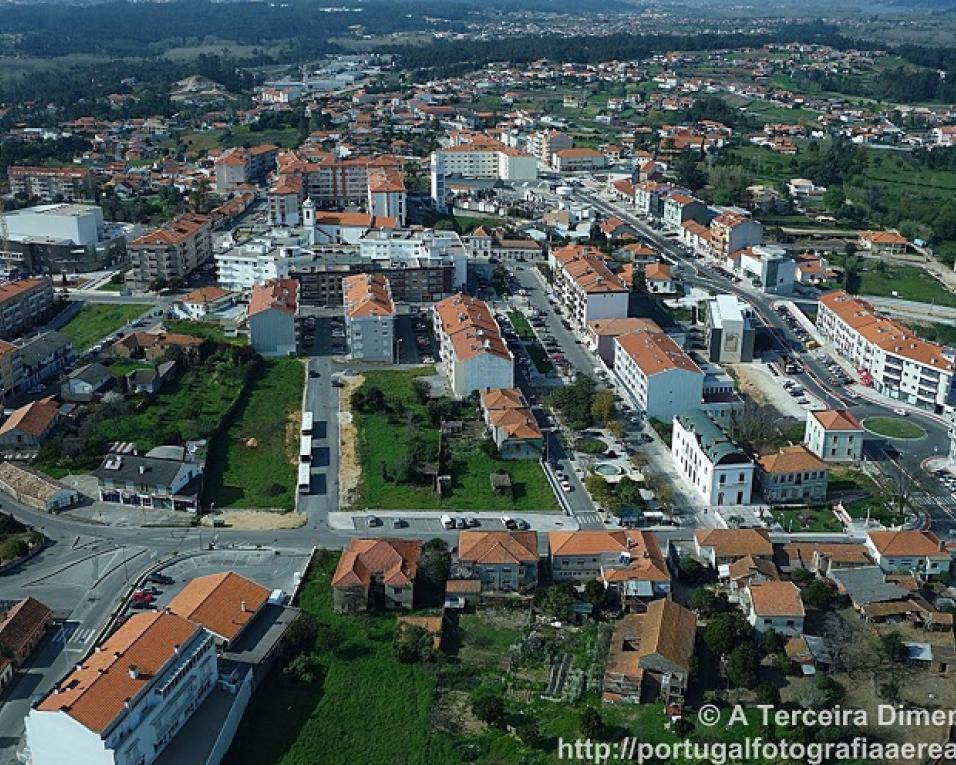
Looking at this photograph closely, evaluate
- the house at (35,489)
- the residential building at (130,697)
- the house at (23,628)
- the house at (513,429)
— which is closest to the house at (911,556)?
the house at (513,429)

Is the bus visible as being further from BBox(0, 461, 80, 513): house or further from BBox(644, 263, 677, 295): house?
BBox(644, 263, 677, 295): house

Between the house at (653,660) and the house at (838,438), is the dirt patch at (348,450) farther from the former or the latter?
the house at (838,438)

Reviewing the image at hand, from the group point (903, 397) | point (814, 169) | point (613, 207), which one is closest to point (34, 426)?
point (903, 397)

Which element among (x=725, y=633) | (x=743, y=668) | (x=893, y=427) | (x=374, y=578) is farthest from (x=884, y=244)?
(x=374, y=578)

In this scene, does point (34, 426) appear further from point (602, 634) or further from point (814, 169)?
point (814, 169)

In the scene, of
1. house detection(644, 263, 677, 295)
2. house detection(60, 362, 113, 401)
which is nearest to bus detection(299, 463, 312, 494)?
house detection(60, 362, 113, 401)
